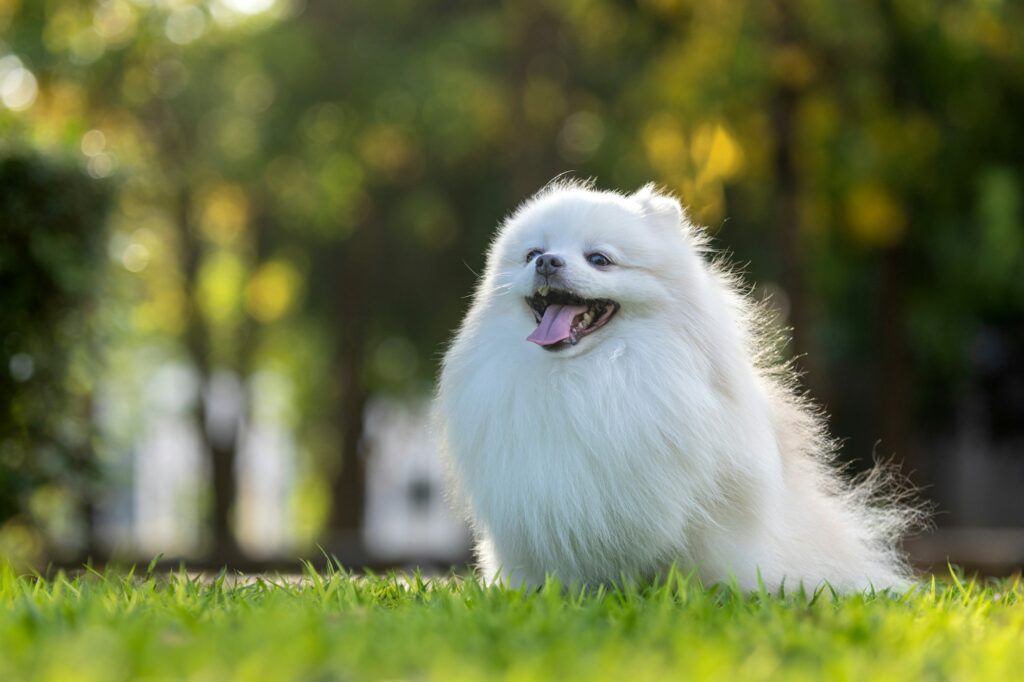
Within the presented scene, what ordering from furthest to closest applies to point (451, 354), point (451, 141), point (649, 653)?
point (451, 141), point (451, 354), point (649, 653)

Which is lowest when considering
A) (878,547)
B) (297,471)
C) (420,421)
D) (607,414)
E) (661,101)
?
(297,471)

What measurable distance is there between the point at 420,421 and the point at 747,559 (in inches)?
592

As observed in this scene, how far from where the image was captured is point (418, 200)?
16.5m

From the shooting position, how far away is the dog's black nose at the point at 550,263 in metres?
4.62

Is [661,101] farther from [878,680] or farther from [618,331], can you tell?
[878,680]

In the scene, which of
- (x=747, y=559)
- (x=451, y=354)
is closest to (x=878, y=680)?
(x=747, y=559)

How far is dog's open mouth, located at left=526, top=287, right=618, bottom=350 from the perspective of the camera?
15.4 ft

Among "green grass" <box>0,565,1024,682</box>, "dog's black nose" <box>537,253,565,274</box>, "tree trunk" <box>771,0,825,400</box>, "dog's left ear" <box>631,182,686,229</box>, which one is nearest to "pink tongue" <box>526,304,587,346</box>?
"dog's black nose" <box>537,253,565,274</box>

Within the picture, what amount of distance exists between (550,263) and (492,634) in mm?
→ 1530

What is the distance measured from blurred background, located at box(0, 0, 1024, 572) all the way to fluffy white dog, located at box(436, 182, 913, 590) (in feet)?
14.1

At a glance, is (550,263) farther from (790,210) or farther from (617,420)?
(790,210)

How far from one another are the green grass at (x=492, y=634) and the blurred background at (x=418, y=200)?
438 centimetres

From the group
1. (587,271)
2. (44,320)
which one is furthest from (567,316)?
(44,320)

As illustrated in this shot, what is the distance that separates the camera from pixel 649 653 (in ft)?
10.9
